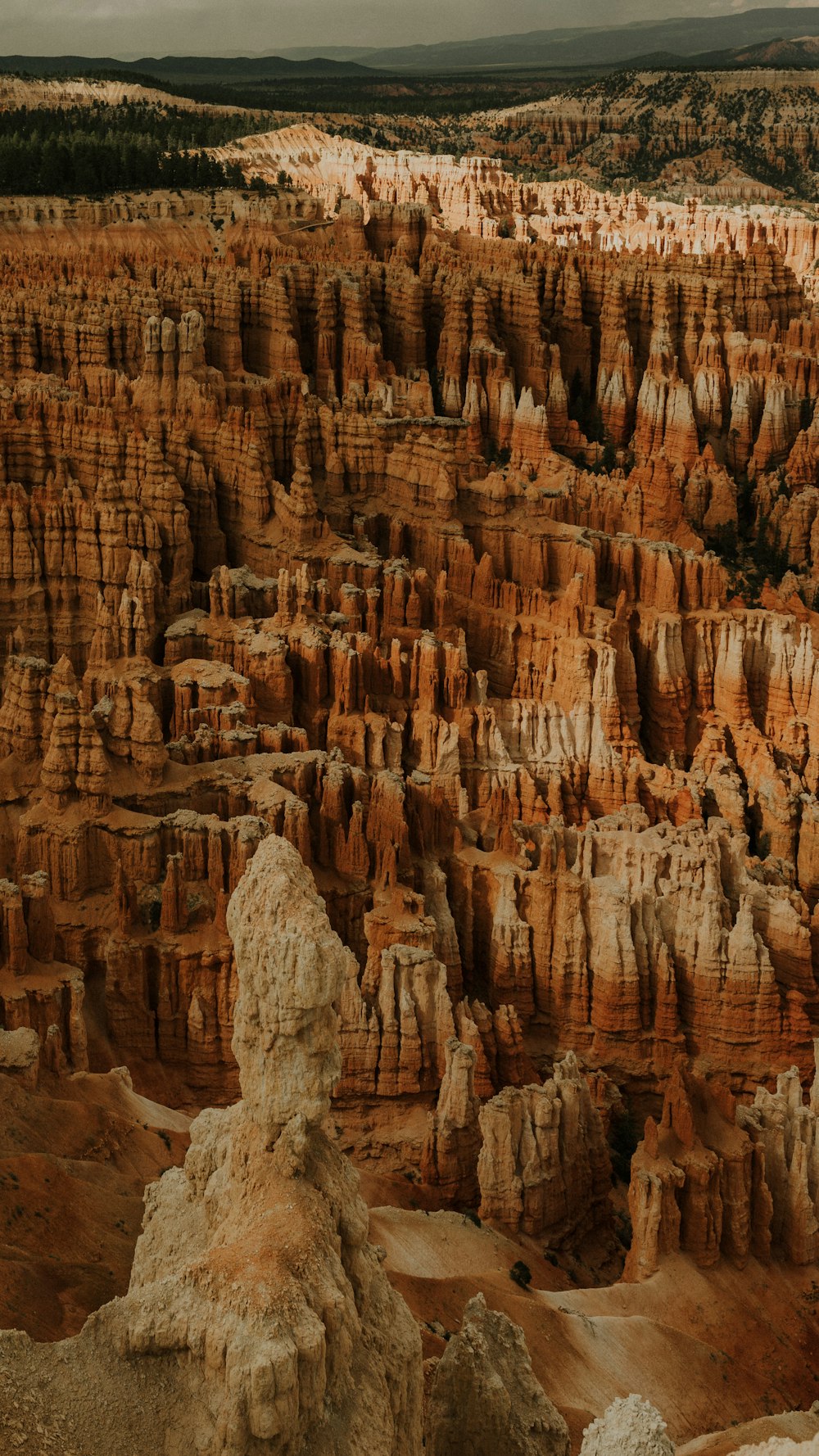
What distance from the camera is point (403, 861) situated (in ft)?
116

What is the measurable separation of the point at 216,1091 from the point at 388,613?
1519 centimetres

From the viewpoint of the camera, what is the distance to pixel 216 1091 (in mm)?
31781

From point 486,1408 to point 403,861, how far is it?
19.3m

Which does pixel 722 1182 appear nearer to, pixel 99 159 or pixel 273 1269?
pixel 273 1269

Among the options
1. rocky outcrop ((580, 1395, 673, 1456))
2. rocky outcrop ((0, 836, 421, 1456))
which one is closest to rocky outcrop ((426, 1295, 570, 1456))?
rocky outcrop ((0, 836, 421, 1456))

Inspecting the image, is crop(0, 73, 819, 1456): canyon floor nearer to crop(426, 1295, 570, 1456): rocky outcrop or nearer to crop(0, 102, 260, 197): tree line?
crop(426, 1295, 570, 1456): rocky outcrop

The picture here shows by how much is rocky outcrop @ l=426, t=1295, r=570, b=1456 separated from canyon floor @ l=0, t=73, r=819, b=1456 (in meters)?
0.04

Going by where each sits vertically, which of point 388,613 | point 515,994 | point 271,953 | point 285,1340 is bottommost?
point 515,994

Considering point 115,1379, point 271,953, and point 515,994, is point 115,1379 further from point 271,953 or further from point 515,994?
point 515,994

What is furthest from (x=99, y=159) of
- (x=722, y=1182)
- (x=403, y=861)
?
(x=722, y=1182)

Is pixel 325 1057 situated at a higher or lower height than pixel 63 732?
higher

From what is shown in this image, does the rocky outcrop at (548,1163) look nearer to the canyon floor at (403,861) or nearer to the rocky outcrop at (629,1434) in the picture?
the canyon floor at (403,861)

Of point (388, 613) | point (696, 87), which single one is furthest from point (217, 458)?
point (696, 87)

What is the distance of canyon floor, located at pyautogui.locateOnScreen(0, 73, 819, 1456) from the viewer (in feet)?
51.4
